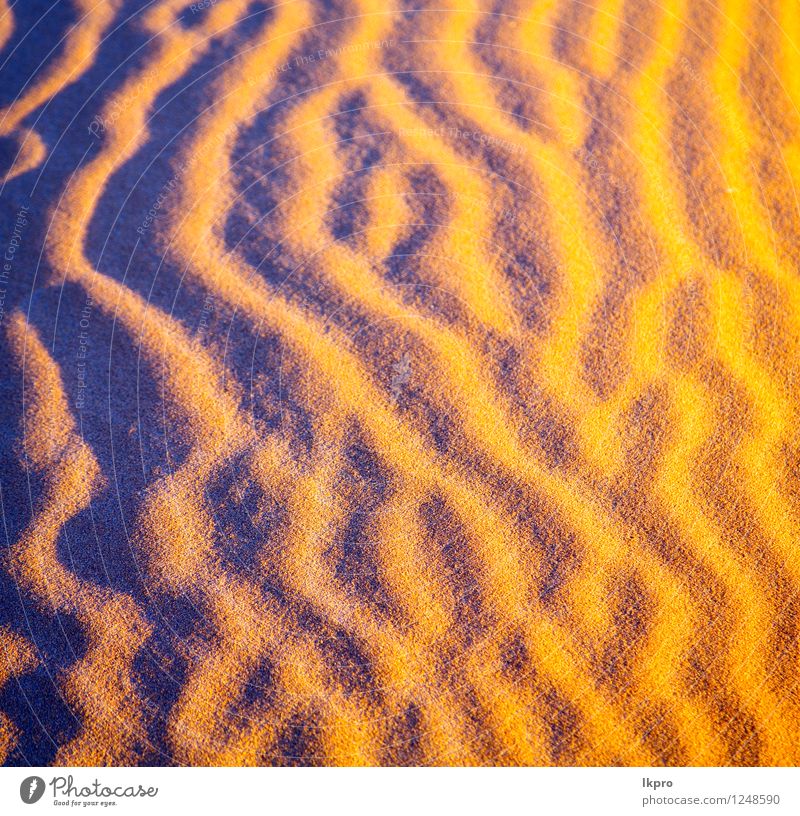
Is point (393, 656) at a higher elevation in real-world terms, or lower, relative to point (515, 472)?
lower

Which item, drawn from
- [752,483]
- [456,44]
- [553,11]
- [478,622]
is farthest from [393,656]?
[553,11]

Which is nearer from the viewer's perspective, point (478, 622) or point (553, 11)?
point (478, 622)
